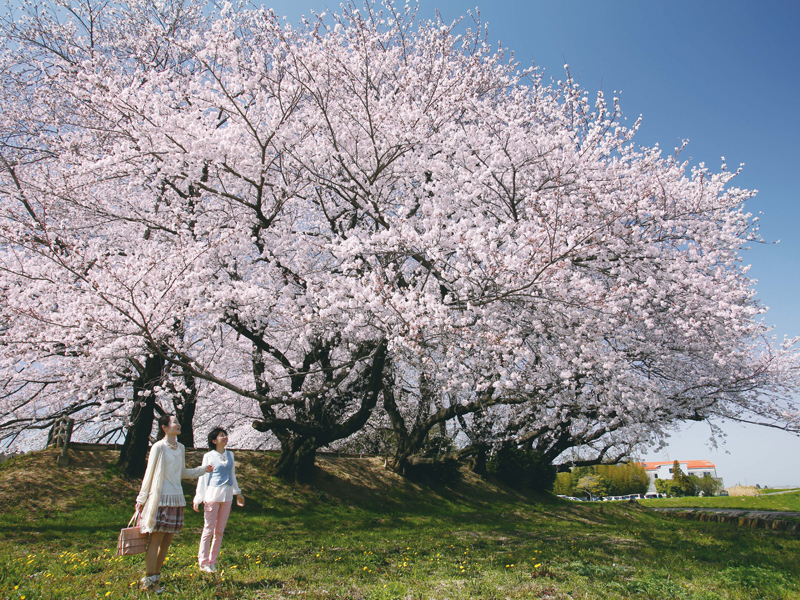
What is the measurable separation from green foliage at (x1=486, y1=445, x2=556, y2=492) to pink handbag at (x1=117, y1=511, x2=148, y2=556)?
17.5 meters

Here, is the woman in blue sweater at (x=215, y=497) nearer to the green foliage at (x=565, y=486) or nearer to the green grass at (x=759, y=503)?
the green grass at (x=759, y=503)

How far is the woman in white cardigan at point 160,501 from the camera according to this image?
436 centimetres

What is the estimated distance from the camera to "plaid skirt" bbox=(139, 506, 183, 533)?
4.42 metres

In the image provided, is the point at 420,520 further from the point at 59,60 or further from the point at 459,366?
the point at 59,60

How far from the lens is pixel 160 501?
4.46 meters

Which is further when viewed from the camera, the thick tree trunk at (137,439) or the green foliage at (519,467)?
the green foliage at (519,467)

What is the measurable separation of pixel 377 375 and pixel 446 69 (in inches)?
292

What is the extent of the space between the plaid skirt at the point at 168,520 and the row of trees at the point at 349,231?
12.3 ft

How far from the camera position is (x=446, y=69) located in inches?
408

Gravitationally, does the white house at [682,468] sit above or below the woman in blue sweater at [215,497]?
below

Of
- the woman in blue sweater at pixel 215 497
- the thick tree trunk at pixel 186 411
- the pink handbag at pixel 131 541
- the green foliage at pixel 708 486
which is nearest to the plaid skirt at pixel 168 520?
A: the pink handbag at pixel 131 541

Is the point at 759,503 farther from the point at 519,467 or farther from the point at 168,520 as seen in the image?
the point at 168,520

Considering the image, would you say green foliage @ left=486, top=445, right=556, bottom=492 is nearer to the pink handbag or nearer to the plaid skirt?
the plaid skirt

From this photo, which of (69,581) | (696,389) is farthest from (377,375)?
(696,389)
